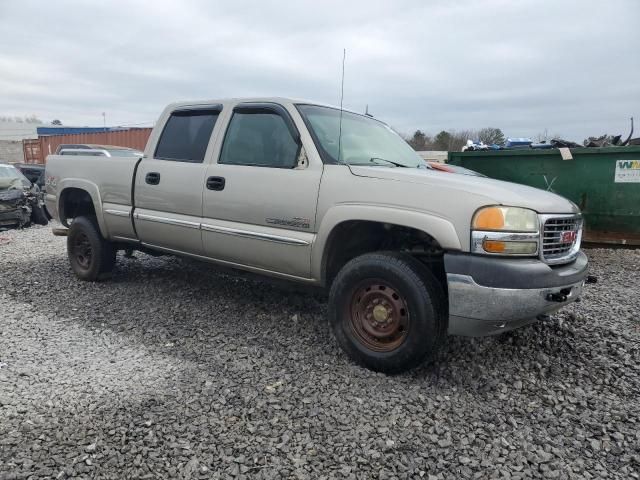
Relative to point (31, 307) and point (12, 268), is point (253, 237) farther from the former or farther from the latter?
point (12, 268)

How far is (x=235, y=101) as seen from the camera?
4.16m

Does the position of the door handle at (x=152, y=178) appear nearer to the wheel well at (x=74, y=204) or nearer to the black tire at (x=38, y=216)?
the wheel well at (x=74, y=204)

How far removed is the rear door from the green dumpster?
471cm

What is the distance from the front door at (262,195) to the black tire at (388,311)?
43cm

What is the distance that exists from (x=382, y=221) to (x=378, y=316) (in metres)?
0.63

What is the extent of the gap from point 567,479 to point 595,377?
1226 millimetres

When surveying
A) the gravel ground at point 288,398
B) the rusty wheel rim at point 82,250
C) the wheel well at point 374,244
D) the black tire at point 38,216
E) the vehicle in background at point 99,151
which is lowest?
the gravel ground at point 288,398

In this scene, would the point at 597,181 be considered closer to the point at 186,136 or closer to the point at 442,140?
the point at 186,136

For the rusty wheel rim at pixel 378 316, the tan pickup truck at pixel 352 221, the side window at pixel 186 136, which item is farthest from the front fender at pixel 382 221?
the side window at pixel 186 136

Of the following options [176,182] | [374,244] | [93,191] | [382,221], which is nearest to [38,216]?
[93,191]

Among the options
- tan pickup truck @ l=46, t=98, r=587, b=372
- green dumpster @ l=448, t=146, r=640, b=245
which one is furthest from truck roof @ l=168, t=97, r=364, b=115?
green dumpster @ l=448, t=146, r=640, b=245

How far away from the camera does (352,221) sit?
3332 millimetres

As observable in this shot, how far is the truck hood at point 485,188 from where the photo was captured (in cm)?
285

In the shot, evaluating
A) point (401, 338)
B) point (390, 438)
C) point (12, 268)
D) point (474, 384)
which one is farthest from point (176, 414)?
point (12, 268)
